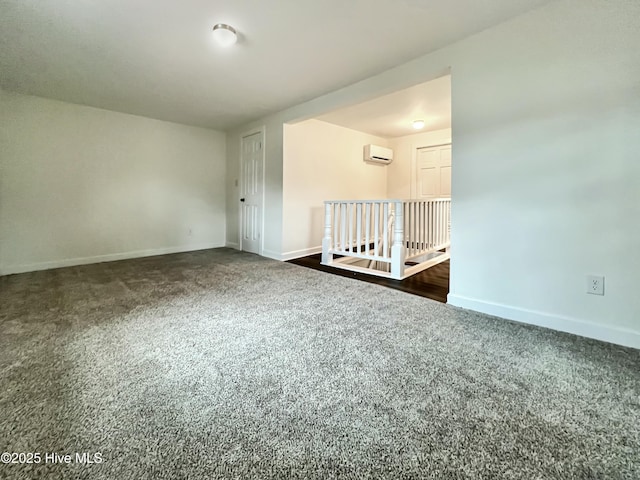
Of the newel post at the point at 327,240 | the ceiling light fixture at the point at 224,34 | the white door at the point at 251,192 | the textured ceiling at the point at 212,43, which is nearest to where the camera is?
the textured ceiling at the point at 212,43

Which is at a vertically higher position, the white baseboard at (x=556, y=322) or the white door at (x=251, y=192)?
the white door at (x=251, y=192)

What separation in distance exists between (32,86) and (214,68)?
2208 mm

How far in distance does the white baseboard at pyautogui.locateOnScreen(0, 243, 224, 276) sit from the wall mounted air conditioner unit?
3.44 metres

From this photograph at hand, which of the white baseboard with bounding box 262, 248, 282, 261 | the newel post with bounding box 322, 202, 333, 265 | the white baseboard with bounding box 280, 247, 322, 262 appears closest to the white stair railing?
the newel post with bounding box 322, 202, 333, 265

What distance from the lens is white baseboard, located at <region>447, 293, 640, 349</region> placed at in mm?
1630

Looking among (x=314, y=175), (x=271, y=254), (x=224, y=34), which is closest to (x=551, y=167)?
(x=224, y=34)

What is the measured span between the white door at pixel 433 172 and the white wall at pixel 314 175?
104 cm

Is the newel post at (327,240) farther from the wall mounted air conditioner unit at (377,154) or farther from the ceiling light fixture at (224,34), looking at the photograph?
the ceiling light fixture at (224,34)

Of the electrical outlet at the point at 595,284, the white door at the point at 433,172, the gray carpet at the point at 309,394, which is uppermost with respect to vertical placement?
the white door at the point at 433,172

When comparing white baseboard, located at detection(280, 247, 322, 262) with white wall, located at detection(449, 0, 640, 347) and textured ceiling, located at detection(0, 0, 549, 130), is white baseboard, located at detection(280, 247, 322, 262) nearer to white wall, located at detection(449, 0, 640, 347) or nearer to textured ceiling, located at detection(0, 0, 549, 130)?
textured ceiling, located at detection(0, 0, 549, 130)

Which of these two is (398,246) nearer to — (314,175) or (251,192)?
(314,175)

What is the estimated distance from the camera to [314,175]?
4.50 m

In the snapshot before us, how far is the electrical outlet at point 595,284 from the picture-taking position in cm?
169

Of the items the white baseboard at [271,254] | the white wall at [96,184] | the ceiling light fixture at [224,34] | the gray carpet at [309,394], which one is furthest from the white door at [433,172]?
the ceiling light fixture at [224,34]
